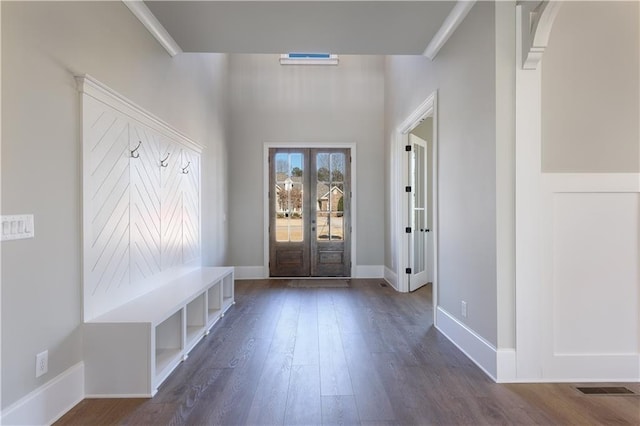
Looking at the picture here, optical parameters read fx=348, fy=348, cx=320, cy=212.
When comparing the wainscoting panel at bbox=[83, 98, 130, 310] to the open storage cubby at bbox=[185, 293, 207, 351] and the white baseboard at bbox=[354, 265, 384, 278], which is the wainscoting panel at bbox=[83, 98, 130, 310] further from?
the white baseboard at bbox=[354, 265, 384, 278]

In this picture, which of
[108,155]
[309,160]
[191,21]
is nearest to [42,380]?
[108,155]

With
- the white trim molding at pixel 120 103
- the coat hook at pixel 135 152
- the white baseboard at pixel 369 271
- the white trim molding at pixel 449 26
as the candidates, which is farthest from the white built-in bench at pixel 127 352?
the white baseboard at pixel 369 271

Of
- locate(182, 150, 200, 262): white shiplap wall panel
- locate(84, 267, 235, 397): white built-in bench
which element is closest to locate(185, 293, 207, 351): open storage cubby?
locate(84, 267, 235, 397): white built-in bench

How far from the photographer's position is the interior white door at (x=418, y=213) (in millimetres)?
5000

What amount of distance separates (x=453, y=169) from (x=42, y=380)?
3.08 m

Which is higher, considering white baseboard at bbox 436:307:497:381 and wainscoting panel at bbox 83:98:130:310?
wainscoting panel at bbox 83:98:130:310

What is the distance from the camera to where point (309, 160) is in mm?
5945


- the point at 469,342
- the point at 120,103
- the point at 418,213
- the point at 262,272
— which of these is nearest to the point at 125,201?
the point at 120,103

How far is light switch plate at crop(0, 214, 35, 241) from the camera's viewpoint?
5.14 ft

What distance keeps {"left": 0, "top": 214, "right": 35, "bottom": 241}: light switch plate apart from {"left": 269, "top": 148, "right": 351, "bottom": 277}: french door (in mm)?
4286

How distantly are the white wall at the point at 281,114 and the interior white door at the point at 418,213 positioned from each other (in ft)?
2.66

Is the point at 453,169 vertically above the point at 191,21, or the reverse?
the point at 191,21

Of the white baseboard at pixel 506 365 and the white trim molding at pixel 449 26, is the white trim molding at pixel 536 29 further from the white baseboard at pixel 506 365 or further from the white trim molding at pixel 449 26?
the white baseboard at pixel 506 365

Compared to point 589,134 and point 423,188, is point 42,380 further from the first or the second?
point 423,188
